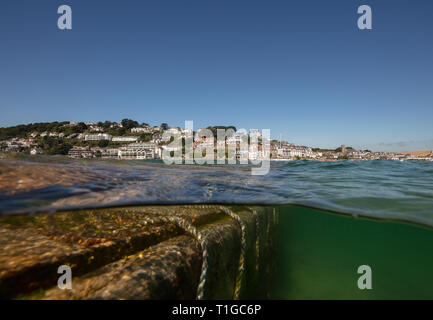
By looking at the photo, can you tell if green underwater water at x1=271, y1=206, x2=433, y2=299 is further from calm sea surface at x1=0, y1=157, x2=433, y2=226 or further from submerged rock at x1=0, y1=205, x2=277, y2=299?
submerged rock at x1=0, y1=205, x2=277, y2=299

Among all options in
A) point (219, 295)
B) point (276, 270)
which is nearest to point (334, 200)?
point (276, 270)

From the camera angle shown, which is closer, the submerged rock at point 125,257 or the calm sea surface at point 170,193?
the submerged rock at point 125,257

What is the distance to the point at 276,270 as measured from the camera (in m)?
5.55

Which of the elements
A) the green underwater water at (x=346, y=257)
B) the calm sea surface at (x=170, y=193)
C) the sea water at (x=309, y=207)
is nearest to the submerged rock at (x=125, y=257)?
the calm sea surface at (x=170, y=193)

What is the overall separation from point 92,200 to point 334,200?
259 inches

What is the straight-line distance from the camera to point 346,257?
7977mm

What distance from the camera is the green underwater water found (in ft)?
16.6

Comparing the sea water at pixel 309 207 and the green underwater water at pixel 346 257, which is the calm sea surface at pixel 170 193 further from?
the green underwater water at pixel 346 257

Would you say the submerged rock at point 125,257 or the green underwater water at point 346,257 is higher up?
the submerged rock at point 125,257

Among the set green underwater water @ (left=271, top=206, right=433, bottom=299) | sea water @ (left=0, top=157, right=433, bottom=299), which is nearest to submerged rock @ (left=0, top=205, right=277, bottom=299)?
sea water @ (left=0, top=157, right=433, bottom=299)

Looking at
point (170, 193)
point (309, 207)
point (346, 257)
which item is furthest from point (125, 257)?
point (346, 257)

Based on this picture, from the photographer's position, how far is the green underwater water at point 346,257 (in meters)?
5.06

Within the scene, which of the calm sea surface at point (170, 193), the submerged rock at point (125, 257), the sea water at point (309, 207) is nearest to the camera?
the submerged rock at point (125, 257)

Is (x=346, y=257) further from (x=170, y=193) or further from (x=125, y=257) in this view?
(x=125, y=257)
